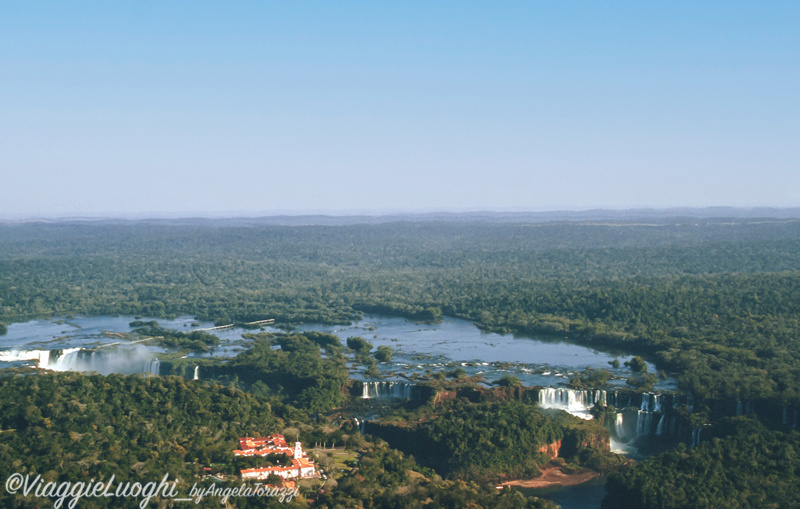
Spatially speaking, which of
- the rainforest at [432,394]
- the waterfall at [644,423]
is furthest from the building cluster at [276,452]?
the waterfall at [644,423]

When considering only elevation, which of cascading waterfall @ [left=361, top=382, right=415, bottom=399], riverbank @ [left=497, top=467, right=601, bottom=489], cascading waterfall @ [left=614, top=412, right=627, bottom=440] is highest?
cascading waterfall @ [left=361, top=382, right=415, bottom=399]

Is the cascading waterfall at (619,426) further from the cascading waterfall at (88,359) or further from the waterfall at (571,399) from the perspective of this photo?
the cascading waterfall at (88,359)

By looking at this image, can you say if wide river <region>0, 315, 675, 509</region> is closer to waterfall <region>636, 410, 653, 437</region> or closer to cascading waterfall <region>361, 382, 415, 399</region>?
cascading waterfall <region>361, 382, 415, 399</region>

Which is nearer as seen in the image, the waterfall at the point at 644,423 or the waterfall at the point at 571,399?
the waterfall at the point at 644,423

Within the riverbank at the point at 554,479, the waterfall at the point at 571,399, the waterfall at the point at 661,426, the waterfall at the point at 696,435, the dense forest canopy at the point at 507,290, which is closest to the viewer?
the riverbank at the point at 554,479

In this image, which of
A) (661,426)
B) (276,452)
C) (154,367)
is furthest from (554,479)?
(154,367)

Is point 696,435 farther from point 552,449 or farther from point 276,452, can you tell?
point 276,452

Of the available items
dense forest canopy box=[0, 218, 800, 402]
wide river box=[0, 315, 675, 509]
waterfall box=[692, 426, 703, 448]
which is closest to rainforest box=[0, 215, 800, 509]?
waterfall box=[692, 426, 703, 448]

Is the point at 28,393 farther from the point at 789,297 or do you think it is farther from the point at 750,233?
the point at 750,233
